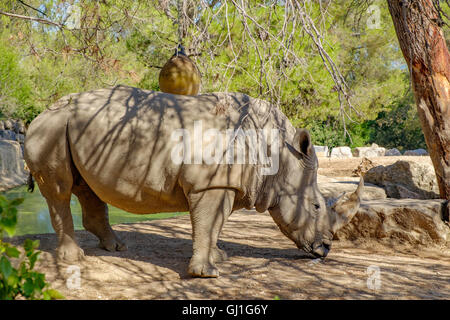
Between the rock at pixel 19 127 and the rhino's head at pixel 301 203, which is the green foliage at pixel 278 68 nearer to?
the rock at pixel 19 127

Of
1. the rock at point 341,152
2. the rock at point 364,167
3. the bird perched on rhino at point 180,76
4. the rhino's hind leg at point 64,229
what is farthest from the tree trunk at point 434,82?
the rock at point 341,152

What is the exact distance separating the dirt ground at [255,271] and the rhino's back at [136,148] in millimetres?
737

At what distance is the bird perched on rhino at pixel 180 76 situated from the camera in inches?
204

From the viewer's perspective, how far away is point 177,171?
4.20 meters

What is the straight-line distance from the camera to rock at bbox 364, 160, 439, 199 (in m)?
8.13

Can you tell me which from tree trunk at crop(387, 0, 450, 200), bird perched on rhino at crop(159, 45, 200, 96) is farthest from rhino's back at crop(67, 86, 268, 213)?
tree trunk at crop(387, 0, 450, 200)

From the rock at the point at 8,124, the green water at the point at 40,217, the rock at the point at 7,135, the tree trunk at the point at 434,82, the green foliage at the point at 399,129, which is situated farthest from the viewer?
the green foliage at the point at 399,129

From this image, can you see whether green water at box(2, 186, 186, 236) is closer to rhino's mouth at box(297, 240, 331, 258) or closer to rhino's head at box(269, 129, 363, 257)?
rhino's head at box(269, 129, 363, 257)

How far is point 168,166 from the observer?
4.21m

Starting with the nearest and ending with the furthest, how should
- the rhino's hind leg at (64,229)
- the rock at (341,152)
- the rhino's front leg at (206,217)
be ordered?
the rhino's front leg at (206,217)
the rhino's hind leg at (64,229)
the rock at (341,152)

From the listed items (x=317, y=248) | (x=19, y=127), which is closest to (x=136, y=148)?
(x=317, y=248)

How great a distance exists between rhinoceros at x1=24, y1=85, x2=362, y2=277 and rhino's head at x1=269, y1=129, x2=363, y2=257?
0.01 metres
